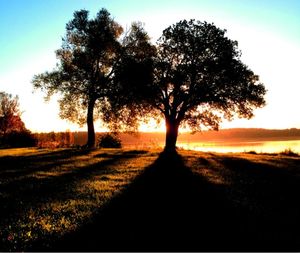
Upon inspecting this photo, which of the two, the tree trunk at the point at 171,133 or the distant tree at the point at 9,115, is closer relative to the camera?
the tree trunk at the point at 171,133

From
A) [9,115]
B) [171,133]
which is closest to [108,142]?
[171,133]

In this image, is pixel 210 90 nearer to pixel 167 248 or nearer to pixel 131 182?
pixel 131 182

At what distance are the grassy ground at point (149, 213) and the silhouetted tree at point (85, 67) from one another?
90.6 feet

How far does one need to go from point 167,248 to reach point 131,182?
847 cm

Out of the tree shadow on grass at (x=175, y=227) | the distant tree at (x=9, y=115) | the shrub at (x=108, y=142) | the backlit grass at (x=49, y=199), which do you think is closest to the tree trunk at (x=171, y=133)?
the shrub at (x=108, y=142)

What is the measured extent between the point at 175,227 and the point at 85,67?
124ft

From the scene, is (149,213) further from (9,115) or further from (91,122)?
(9,115)

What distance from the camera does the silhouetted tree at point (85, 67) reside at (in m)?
43.5

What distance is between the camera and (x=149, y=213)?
9.83 metres

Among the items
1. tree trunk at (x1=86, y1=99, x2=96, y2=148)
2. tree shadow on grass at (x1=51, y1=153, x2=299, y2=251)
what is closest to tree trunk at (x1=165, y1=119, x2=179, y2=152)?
tree trunk at (x1=86, y1=99, x2=96, y2=148)

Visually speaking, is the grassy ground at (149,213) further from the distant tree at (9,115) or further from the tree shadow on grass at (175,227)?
the distant tree at (9,115)

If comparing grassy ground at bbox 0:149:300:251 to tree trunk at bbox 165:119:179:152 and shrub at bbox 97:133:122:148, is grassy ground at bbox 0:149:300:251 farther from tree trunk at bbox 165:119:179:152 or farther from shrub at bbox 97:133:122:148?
shrub at bbox 97:133:122:148

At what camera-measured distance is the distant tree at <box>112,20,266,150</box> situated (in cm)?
3719

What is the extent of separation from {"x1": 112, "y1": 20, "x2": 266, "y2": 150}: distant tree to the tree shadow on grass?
25.9 metres
